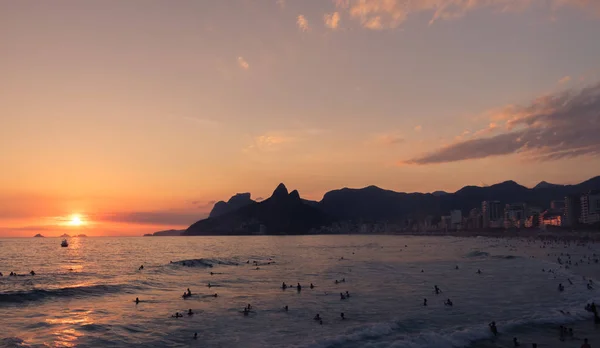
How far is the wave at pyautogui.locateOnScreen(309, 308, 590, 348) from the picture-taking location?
96.9 ft

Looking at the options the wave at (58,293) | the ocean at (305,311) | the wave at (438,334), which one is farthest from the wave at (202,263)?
the wave at (438,334)

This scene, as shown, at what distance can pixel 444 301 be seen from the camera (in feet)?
149

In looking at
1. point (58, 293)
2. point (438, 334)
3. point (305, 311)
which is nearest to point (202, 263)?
point (58, 293)

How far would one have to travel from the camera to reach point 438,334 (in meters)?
31.3

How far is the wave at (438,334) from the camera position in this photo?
96.9 ft

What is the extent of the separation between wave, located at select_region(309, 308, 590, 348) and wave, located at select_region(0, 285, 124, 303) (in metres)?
38.3

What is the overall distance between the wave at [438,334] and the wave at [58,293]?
126 ft

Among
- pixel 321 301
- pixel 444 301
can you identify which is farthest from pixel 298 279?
pixel 444 301

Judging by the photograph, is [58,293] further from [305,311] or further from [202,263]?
[202,263]

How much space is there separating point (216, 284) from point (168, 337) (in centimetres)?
3197

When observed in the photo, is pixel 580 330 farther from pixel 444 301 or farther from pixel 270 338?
pixel 270 338

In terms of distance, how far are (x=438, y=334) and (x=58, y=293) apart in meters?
48.0

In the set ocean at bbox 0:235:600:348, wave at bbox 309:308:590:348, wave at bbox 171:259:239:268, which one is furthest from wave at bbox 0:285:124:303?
wave at bbox 171:259:239:268

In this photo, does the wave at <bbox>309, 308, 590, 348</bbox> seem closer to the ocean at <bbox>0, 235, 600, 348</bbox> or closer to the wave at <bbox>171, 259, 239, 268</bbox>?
the ocean at <bbox>0, 235, 600, 348</bbox>
